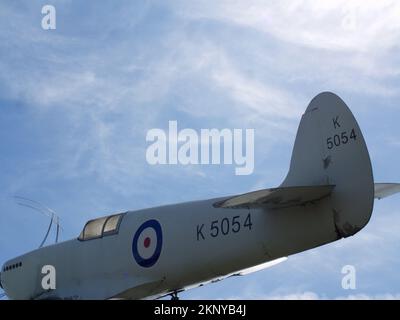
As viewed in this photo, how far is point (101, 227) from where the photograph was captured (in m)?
16.6

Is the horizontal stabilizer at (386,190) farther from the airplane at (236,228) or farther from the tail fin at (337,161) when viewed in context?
the tail fin at (337,161)

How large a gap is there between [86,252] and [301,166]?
21.5ft

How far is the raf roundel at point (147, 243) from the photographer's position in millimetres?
14914

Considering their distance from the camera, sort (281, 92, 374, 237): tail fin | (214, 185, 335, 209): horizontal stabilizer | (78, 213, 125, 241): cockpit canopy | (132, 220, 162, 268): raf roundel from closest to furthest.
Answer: (214, 185, 335, 209): horizontal stabilizer → (281, 92, 374, 237): tail fin → (132, 220, 162, 268): raf roundel → (78, 213, 125, 241): cockpit canopy

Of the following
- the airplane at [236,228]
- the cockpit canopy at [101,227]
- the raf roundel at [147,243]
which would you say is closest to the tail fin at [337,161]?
the airplane at [236,228]

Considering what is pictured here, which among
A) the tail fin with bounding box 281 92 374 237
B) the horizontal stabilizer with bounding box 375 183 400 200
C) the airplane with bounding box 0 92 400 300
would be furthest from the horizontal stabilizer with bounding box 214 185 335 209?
the horizontal stabilizer with bounding box 375 183 400 200

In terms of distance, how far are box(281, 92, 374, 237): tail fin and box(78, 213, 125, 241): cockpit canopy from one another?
494 centimetres

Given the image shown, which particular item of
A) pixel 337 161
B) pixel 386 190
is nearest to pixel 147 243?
pixel 337 161

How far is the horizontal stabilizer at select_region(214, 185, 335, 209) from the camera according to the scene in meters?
11.4

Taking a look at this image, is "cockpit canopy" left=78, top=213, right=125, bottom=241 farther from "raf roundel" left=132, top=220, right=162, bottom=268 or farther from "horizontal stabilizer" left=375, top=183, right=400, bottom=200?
"horizontal stabilizer" left=375, top=183, right=400, bottom=200

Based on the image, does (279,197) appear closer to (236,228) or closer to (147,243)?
(236,228)

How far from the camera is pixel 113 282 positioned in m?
15.7

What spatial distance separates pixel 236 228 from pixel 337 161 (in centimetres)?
241
